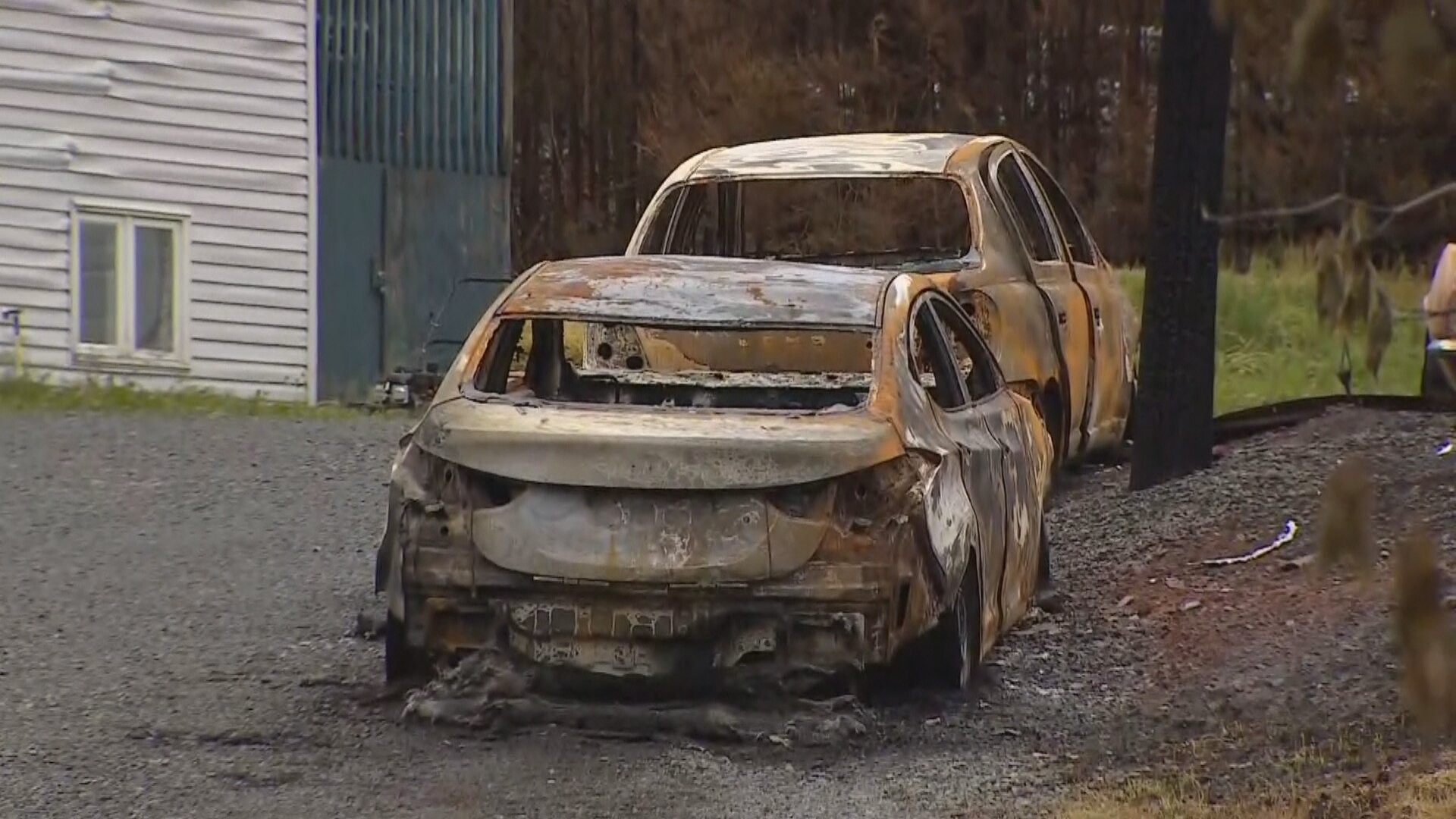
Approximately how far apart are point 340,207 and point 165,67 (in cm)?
211

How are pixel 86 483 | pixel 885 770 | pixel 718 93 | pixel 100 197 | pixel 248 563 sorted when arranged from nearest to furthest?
pixel 885 770 < pixel 248 563 < pixel 86 483 < pixel 100 197 < pixel 718 93

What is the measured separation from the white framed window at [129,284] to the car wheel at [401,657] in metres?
13.2

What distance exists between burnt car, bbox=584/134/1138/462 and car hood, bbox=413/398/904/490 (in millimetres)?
2439

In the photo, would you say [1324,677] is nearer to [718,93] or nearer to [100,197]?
[100,197]

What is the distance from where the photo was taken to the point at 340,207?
22734 mm

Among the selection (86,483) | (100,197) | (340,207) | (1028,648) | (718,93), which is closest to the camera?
(1028,648)

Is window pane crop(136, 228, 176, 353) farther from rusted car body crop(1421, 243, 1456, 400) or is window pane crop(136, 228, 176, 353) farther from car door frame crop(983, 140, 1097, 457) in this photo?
rusted car body crop(1421, 243, 1456, 400)

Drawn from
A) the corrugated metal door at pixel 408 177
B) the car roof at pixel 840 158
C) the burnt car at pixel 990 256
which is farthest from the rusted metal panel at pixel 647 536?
the corrugated metal door at pixel 408 177

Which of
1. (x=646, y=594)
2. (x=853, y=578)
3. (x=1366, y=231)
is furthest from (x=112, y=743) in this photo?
(x=1366, y=231)

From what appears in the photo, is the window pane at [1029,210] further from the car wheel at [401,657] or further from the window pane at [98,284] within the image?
the window pane at [98,284]

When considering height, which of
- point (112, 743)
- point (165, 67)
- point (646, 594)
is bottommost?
point (112, 743)

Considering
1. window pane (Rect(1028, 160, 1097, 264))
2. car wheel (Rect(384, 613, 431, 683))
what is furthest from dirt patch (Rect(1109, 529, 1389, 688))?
car wheel (Rect(384, 613, 431, 683))

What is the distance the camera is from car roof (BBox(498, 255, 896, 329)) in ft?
28.1

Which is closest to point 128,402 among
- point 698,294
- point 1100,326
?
point 1100,326
